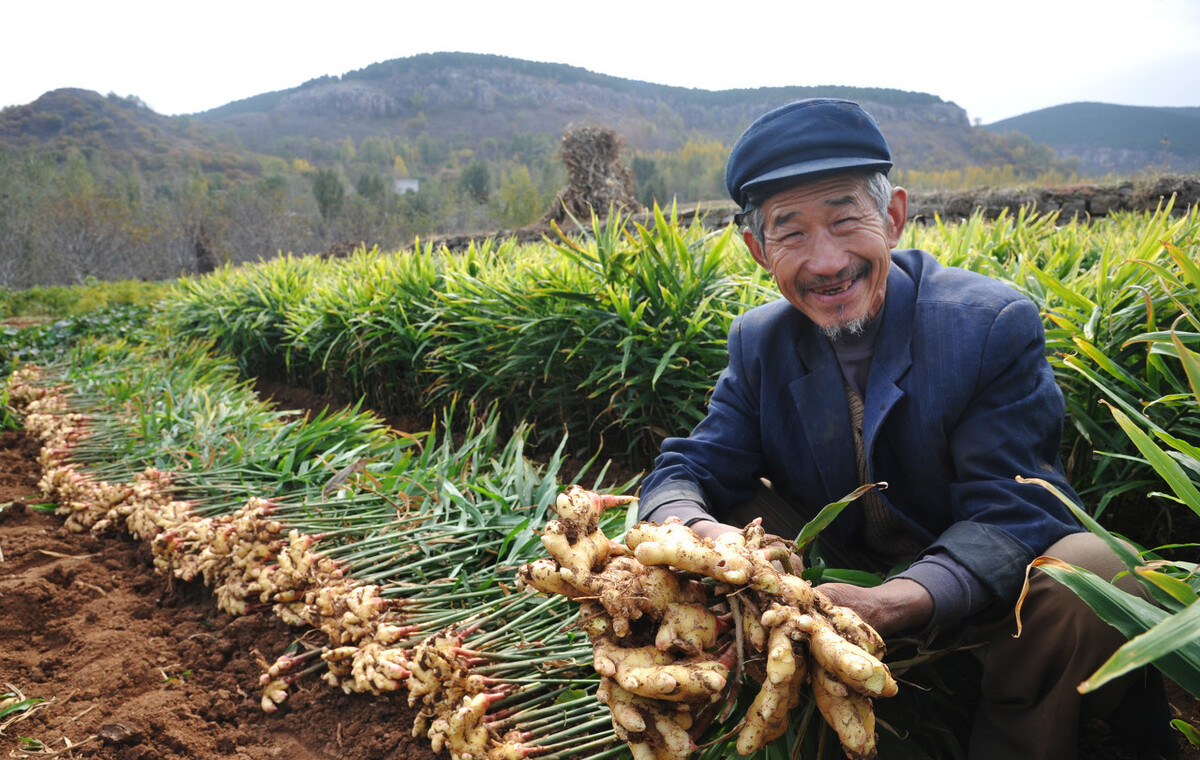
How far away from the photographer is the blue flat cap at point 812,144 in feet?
4.65

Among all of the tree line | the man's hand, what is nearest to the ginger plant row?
the man's hand

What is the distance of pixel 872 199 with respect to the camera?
4.85 ft

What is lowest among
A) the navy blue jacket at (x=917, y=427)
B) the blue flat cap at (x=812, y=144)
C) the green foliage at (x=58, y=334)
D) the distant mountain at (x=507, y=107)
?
the green foliage at (x=58, y=334)

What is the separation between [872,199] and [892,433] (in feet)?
1.64

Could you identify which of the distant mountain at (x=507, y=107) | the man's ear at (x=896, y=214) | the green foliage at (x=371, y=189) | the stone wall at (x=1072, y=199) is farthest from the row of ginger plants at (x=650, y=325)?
the distant mountain at (x=507, y=107)

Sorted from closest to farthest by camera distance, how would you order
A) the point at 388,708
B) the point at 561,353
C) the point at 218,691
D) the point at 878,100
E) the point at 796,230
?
the point at 796,230
the point at 388,708
the point at 218,691
the point at 561,353
the point at 878,100

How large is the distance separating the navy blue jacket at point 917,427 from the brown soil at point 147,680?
484mm

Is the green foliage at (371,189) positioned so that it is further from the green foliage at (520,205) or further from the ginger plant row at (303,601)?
the ginger plant row at (303,601)

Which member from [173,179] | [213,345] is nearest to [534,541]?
[213,345]

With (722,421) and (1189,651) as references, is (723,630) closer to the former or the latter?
(1189,651)

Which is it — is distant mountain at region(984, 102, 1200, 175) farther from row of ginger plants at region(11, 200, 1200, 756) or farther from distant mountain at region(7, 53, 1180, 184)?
row of ginger plants at region(11, 200, 1200, 756)

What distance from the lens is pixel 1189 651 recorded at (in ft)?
2.49

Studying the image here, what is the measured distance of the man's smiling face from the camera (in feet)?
4.77

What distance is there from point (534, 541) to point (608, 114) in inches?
3405
